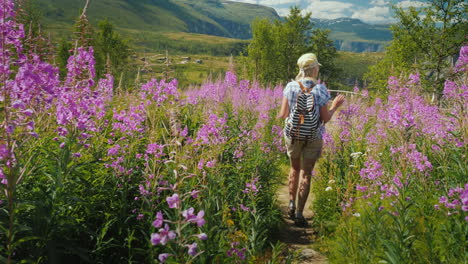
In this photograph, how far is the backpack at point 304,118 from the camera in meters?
4.93

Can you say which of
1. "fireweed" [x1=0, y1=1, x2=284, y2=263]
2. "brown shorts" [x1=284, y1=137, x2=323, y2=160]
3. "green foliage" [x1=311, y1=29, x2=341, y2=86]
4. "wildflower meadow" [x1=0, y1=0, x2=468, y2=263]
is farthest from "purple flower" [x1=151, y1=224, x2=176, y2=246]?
"green foliage" [x1=311, y1=29, x2=341, y2=86]

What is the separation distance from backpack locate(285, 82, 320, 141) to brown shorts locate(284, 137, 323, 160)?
0.13 m

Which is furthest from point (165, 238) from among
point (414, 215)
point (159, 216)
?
point (414, 215)

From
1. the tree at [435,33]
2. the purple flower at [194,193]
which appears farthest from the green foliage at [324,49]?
the purple flower at [194,193]

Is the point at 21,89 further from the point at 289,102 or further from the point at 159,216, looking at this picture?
the point at 289,102

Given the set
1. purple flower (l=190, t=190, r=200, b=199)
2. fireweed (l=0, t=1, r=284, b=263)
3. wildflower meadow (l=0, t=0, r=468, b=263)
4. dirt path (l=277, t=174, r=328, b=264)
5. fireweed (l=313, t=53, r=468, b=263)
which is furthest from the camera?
dirt path (l=277, t=174, r=328, b=264)

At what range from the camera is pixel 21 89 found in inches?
112

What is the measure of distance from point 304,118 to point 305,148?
60cm

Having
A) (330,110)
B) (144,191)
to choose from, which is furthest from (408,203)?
(144,191)

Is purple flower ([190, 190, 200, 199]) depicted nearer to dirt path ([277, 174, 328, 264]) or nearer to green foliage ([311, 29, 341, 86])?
dirt path ([277, 174, 328, 264])

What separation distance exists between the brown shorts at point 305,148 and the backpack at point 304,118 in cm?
13

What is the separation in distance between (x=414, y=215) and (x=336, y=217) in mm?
1654

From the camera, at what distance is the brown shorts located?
5.20m

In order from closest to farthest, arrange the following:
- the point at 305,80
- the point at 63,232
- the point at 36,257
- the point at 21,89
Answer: the point at 36,257 → the point at 21,89 → the point at 63,232 → the point at 305,80
